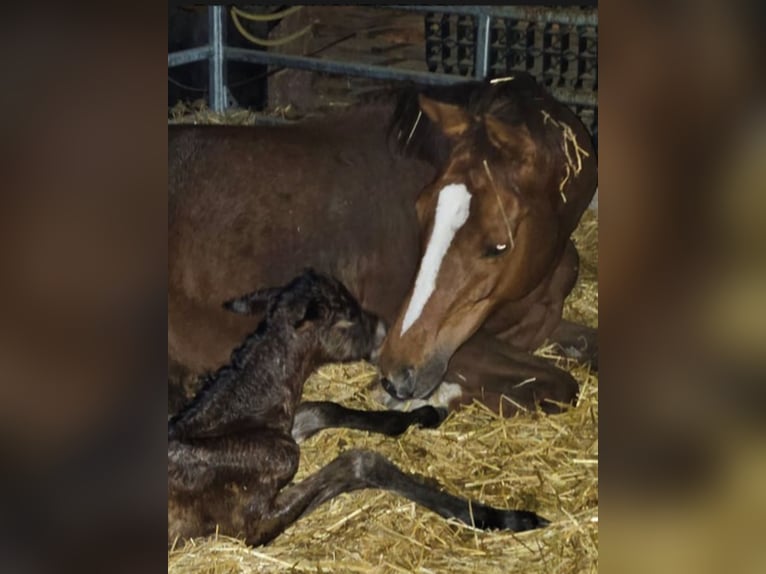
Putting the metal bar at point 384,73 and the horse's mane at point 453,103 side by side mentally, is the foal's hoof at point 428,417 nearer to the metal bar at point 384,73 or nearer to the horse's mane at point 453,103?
the horse's mane at point 453,103

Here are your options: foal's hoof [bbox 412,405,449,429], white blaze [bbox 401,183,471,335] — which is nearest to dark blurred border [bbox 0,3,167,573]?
white blaze [bbox 401,183,471,335]

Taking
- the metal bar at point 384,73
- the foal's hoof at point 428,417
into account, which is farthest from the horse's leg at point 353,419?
the metal bar at point 384,73

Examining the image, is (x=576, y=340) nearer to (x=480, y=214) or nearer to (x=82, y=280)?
(x=480, y=214)

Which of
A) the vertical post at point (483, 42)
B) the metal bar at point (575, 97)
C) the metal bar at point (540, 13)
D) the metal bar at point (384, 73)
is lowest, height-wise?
the metal bar at point (575, 97)

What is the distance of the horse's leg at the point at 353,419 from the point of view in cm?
411

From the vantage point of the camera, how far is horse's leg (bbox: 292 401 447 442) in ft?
13.5

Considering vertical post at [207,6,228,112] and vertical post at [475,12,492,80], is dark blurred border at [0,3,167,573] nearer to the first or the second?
vertical post at [475,12,492,80]

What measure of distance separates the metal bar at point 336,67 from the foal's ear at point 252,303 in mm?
1451

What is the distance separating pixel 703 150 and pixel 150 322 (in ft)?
3.32

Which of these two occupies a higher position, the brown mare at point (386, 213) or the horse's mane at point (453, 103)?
the horse's mane at point (453, 103)

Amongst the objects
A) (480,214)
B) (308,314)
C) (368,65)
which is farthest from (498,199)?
(368,65)

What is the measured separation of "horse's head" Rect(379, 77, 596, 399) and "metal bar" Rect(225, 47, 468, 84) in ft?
2.27

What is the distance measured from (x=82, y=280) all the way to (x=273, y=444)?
6.00 feet

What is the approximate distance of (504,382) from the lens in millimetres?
4312
